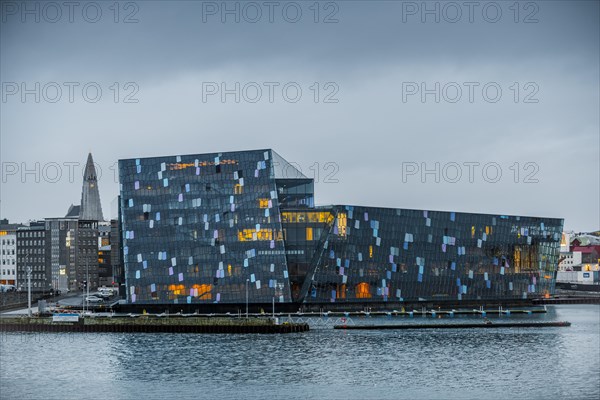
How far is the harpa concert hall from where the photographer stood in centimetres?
11900

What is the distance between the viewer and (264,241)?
390ft

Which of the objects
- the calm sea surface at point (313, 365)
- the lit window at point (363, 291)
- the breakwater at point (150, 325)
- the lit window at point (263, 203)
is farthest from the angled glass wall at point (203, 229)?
the calm sea surface at point (313, 365)

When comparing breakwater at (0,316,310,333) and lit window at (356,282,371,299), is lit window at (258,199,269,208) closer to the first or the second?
lit window at (356,282,371,299)

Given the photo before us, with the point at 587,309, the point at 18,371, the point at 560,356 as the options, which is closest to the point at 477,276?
the point at 587,309

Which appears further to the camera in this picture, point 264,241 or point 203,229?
point 203,229

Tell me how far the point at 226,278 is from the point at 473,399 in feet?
199

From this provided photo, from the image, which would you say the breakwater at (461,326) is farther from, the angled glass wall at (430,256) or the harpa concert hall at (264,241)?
the angled glass wall at (430,256)

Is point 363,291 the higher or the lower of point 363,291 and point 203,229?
the lower

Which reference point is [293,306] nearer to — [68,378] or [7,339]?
[7,339]

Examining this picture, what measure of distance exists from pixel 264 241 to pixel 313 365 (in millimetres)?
43451

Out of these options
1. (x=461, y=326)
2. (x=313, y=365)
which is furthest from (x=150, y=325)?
(x=313, y=365)

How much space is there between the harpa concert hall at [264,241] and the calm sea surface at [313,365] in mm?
15845

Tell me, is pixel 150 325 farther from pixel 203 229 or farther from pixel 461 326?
pixel 461 326

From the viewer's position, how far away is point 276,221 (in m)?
118
